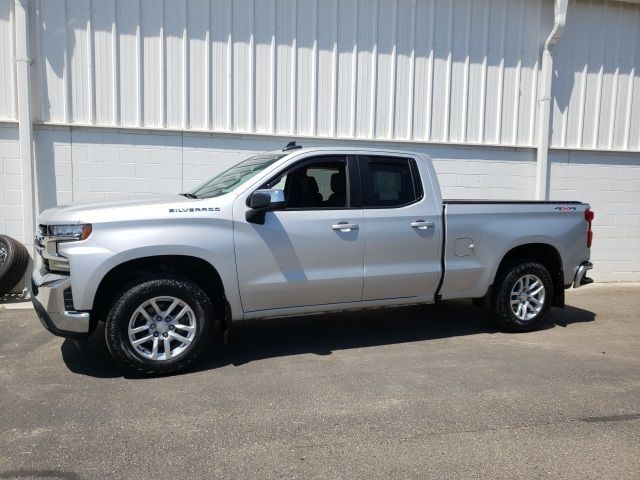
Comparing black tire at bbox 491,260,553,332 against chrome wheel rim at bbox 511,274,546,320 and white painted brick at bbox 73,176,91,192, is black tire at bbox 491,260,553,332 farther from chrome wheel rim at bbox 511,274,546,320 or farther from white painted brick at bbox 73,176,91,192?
white painted brick at bbox 73,176,91,192

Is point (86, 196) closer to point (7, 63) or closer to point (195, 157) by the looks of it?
point (195, 157)

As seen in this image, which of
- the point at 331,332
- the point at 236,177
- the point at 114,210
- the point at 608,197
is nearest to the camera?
the point at 114,210

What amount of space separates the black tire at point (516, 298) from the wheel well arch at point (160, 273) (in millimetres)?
3172

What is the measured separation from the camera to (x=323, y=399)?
4414 mm

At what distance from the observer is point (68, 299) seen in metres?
4.59

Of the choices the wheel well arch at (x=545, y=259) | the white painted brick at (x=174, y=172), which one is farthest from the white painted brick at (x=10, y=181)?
the wheel well arch at (x=545, y=259)

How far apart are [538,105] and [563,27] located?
136cm

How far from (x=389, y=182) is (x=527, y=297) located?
2.24m

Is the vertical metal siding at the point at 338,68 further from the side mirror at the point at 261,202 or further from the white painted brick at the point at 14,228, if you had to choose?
the side mirror at the point at 261,202

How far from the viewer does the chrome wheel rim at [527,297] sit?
650cm

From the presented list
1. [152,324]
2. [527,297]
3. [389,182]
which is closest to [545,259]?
[527,297]

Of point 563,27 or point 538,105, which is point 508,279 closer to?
point 538,105

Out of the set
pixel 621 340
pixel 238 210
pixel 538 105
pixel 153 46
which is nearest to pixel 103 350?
pixel 238 210

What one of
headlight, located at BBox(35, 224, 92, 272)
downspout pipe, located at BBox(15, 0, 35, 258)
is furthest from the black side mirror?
downspout pipe, located at BBox(15, 0, 35, 258)
